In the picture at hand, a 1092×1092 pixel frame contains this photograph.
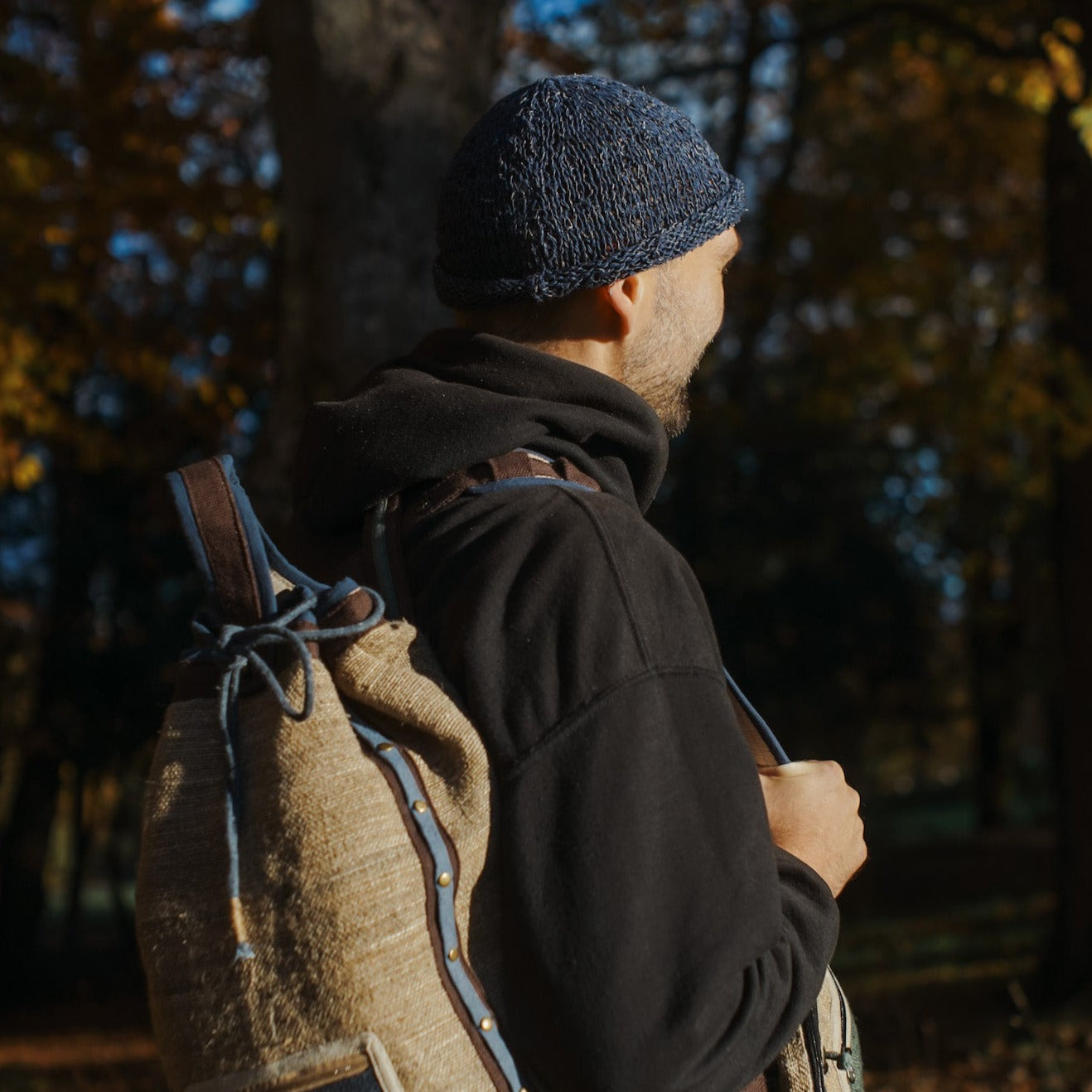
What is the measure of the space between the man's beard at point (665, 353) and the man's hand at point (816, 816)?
1.72 ft

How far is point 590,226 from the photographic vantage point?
159 cm

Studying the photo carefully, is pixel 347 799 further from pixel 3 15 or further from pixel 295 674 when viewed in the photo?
pixel 3 15

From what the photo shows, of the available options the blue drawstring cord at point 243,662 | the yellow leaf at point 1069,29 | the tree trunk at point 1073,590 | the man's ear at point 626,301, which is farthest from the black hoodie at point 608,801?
the tree trunk at point 1073,590

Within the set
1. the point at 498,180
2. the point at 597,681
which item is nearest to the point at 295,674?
the point at 597,681

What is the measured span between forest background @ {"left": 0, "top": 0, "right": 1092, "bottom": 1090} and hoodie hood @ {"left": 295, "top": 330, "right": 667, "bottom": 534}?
97.2 inches

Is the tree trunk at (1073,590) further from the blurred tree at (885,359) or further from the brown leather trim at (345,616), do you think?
the brown leather trim at (345,616)

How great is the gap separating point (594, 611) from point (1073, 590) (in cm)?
722

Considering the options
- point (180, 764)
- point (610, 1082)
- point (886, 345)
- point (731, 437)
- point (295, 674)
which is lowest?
point (731, 437)

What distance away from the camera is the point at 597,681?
1339 mm

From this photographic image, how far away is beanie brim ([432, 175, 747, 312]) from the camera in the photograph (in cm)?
161

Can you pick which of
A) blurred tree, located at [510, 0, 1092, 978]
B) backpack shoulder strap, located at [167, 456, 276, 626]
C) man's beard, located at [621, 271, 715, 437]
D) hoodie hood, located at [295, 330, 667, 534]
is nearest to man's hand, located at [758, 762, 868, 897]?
hoodie hood, located at [295, 330, 667, 534]

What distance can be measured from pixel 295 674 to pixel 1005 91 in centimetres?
802

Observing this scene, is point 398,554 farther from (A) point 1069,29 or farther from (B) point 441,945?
(A) point 1069,29

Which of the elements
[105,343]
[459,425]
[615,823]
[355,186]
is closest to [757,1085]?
[615,823]
